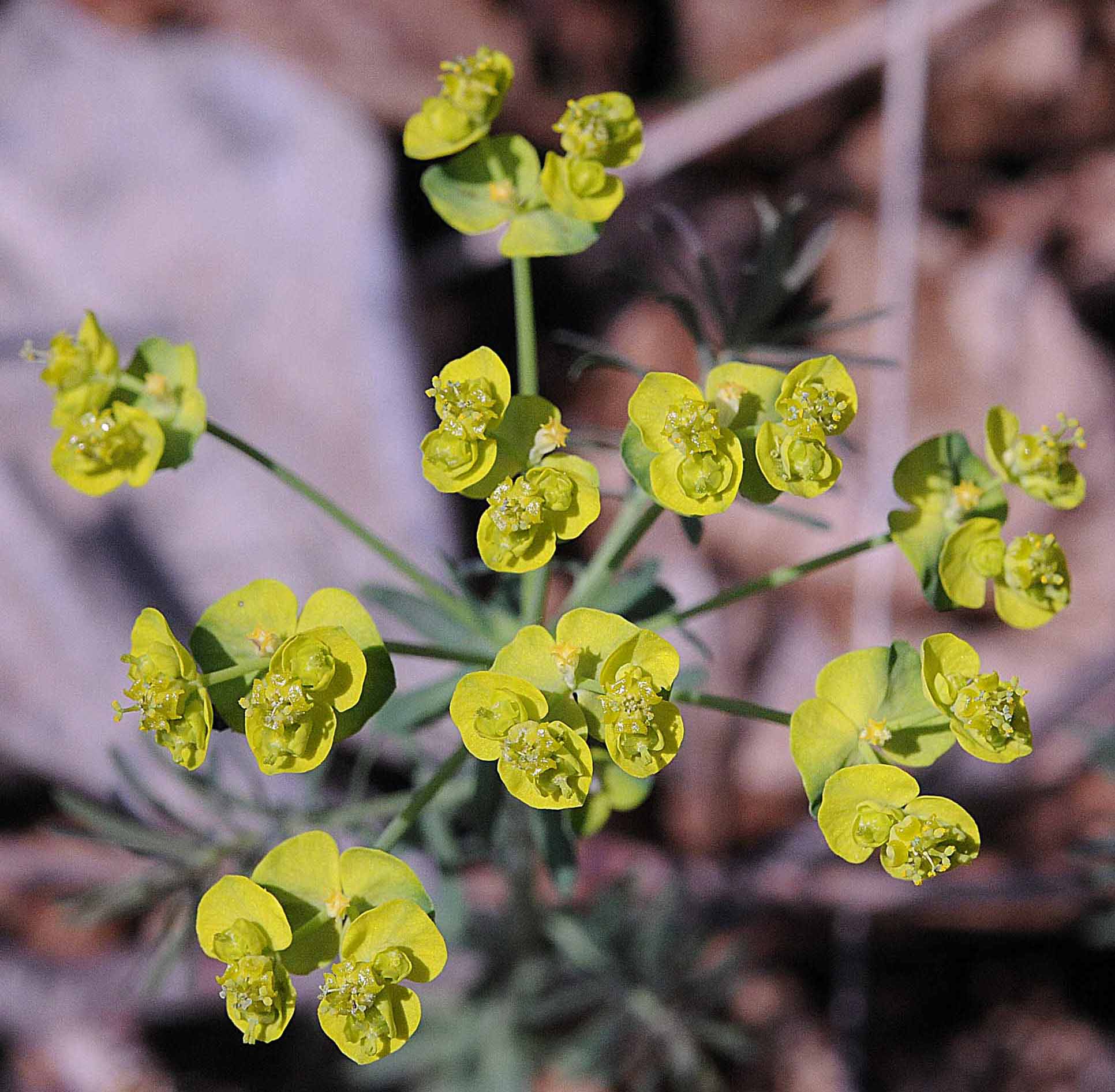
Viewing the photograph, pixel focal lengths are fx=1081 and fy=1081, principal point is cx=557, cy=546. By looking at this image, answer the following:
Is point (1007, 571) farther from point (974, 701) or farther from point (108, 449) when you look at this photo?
point (108, 449)

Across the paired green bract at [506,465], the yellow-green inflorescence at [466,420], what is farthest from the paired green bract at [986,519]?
the yellow-green inflorescence at [466,420]

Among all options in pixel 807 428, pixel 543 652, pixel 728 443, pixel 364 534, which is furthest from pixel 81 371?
pixel 807 428

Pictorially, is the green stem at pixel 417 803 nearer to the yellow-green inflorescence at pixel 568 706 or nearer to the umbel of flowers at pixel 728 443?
the yellow-green inflorescence at pixel 568 706

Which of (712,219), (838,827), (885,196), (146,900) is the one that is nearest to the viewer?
(838,827)

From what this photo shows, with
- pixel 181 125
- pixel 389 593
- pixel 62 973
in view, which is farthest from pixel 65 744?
pixel 181 125

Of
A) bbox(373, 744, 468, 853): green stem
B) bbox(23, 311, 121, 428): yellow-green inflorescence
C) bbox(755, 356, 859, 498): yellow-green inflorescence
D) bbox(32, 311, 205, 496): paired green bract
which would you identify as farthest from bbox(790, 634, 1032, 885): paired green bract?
bbox(23, 311, 121, 428): yellow-green inflorescence

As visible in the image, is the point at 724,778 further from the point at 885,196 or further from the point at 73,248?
the point at 73,248
